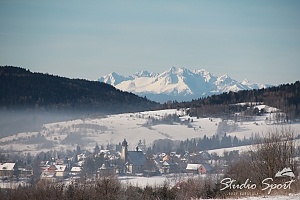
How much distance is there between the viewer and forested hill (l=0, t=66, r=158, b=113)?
13362cm

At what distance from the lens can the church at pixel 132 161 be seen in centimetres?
6769

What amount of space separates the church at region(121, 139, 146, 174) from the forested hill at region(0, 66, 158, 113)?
54.7 metres

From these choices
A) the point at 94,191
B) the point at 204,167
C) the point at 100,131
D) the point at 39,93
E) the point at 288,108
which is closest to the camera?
the point at 94,191

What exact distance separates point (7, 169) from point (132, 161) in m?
16.6

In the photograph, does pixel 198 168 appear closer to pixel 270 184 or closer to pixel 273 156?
pixel 273 156

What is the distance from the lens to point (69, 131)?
103375mm

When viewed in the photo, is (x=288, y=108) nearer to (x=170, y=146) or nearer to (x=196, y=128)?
(x=196, y=128)

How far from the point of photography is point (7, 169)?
2502 inches

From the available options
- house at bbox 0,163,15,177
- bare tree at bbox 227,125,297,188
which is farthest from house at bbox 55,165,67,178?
bare tree at bbox 227,125,297,188

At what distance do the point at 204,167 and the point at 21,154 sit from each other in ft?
116

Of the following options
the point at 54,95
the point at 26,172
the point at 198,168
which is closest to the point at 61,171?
the point at 26,172

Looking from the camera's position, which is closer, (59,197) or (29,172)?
(59,197)

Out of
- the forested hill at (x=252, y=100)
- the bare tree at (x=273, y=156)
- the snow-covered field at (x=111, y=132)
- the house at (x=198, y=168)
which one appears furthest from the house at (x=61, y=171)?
the forested hill at (x=252, y=100)

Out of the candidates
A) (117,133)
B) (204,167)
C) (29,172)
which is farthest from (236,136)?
(29,172)
